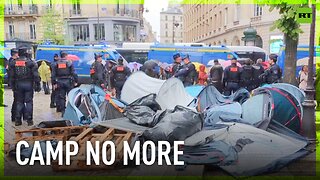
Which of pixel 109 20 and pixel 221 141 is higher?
pixel 109 20

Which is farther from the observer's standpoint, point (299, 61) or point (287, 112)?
point (299, 61)

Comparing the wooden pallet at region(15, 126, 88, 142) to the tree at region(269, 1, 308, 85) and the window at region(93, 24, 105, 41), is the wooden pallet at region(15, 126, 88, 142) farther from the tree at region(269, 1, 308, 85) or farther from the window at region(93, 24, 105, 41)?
the window at region(93, 24, 105, 41)

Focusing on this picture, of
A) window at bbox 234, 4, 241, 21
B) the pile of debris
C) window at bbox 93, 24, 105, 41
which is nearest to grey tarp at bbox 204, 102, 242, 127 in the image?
the pile of debris

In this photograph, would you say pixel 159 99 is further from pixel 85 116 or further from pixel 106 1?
pixel 106 1

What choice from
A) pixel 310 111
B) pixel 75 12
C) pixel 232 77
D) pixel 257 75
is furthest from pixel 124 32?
pixel 310 111

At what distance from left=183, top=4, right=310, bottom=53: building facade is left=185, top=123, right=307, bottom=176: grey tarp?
1398cm

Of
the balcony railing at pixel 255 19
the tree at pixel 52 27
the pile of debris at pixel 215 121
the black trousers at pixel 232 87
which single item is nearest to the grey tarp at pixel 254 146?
the pile of debris at pixel 215 121

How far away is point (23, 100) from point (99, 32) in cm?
3316

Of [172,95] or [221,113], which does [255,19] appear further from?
[221,113]

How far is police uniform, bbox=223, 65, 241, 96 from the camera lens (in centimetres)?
1046

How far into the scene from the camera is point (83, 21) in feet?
134

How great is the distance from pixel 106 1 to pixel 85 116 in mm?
35284

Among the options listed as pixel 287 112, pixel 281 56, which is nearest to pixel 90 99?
pixel 287 112

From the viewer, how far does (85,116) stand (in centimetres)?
731
